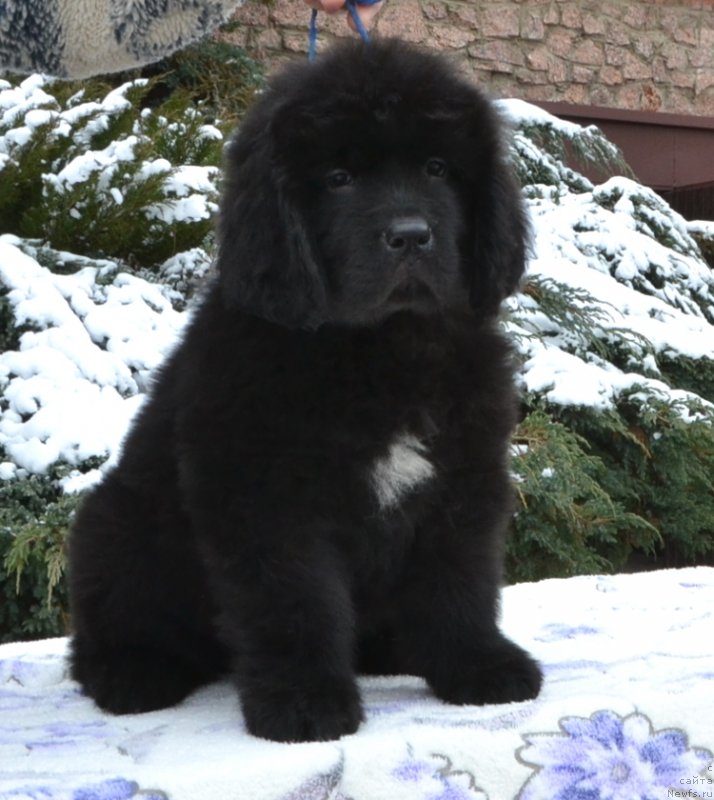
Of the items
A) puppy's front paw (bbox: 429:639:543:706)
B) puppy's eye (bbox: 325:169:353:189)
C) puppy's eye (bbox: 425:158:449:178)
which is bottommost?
puppy's front paw (bbox: 429:639:543:706)

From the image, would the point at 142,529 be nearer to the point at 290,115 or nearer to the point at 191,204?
the point at 290,115

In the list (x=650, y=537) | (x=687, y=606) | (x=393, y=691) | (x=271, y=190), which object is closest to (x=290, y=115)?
(x=271, y=190)

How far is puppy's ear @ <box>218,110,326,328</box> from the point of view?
1968mm

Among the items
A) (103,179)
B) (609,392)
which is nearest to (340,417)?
(103,179)

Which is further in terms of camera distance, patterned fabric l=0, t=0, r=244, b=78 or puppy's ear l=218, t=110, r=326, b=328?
puppy's ear l=218, t=110, r=326, b=328

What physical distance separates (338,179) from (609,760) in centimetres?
99

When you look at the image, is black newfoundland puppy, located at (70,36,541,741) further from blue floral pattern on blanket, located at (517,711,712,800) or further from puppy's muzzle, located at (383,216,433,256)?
blue floral pattern on blanket, located at (517,711,712,800)

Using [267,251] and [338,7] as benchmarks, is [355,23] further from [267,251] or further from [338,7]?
[267,251]

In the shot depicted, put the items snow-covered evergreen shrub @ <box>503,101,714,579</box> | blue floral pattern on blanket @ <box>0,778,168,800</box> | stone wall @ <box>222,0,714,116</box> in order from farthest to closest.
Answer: stone wall @ <box>222,0,714,116</box>, snow-covered evergreen shrub @ <box>503,101,714,579</box>, blue floral pattern on blanket @ <box>0,778,168,800</box>

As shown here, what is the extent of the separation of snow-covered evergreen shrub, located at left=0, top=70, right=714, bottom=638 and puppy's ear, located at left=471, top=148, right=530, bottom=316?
176cm

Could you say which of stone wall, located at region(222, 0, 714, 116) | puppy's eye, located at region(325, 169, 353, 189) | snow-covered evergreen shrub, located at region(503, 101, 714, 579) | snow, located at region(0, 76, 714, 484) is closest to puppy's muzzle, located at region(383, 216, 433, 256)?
puppy's eye, located at region(325, 169, 353, 189)

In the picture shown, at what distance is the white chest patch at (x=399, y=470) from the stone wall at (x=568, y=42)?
22.4ft

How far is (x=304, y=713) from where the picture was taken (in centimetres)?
185

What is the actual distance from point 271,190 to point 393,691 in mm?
896
